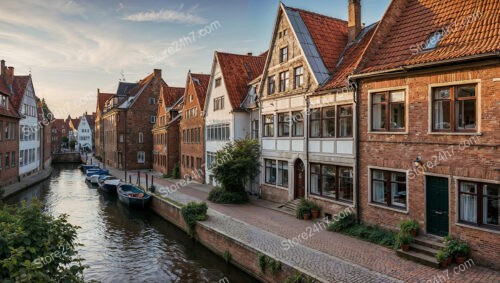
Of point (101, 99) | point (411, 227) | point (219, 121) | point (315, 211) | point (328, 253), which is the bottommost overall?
point (328, 253)

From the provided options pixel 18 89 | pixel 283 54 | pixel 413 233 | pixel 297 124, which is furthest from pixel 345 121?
pixel 18 89

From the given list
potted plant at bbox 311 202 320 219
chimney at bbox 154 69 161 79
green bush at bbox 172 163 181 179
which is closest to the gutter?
potted plant at bbox 311 202 320 219

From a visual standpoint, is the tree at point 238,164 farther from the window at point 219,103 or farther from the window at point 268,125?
the window at point 219,103

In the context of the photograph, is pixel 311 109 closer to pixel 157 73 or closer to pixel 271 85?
pixel 271 85

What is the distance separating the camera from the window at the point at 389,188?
15.6m

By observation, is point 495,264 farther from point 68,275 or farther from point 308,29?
point 308,29

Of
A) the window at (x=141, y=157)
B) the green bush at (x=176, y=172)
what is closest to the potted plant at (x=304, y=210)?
the green bush at (x=176, y=172)

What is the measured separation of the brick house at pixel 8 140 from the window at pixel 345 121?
3056 centimetres

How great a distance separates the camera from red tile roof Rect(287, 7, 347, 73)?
21844mm

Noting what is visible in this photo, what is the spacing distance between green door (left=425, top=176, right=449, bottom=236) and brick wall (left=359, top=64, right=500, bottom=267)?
8.5 inches

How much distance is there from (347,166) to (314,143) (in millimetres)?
2808

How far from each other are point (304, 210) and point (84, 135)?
110 meters

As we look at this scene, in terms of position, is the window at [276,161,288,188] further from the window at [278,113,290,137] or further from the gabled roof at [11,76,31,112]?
the gabled roof at [11,76,31,112]

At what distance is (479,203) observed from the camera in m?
12.8
